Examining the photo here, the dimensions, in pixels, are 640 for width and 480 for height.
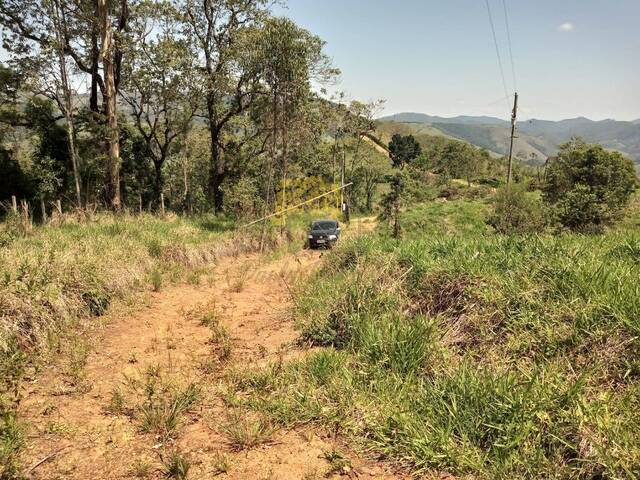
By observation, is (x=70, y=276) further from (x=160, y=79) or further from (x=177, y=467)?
(x=160, y=79)

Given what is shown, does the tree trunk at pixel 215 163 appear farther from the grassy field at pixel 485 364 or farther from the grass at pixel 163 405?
the grass at pixel 163 405

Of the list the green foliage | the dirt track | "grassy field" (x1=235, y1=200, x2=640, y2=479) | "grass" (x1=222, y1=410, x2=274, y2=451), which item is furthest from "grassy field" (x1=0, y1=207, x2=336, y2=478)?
"grassy field" (x1=235, y1=200, x2=640, y2=479)

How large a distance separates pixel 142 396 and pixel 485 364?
397 cm

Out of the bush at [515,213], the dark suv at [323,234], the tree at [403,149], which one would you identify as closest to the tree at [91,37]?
the dark suv at [323,234]

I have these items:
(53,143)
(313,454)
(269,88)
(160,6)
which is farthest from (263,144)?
(313,454)

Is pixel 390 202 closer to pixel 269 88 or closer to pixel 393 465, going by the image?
pixel 269 88

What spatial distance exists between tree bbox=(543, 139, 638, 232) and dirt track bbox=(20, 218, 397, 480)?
65.0ft

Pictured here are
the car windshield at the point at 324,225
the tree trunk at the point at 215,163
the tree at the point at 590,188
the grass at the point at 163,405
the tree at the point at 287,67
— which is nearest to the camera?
the grass at the point at 163,405

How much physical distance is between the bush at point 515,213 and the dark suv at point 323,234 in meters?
9.24

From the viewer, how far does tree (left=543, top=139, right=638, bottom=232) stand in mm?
21672

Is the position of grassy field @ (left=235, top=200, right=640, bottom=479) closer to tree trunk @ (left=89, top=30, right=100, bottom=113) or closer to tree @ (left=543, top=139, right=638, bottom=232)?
tree @ (left=543, top=139, right=638, bottom=232)

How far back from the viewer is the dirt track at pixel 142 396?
3.57 metres

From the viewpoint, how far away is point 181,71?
18.7 metres

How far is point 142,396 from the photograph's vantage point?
4715 mm
